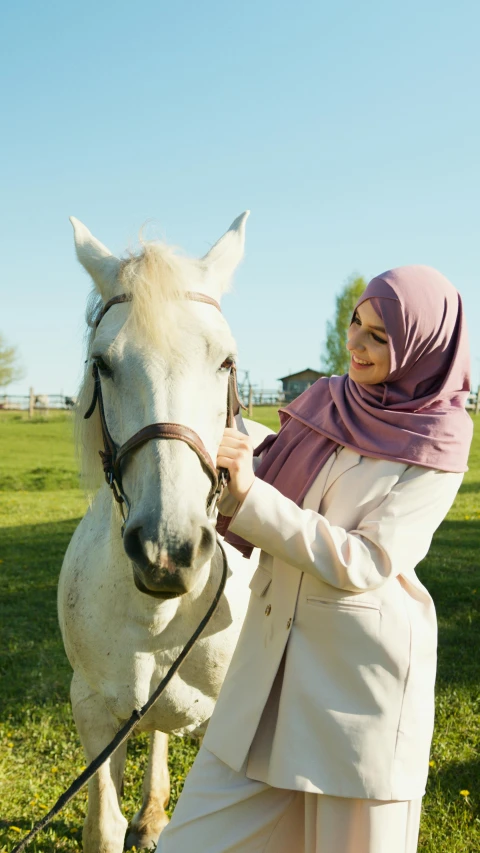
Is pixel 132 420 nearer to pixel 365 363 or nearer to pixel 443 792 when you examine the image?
pixel 365 363

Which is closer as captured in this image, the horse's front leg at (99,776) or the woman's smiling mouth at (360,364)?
the woman's smiling mouth at (360,364)

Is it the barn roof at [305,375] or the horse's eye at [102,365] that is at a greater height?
the horse's eye at [102,365]

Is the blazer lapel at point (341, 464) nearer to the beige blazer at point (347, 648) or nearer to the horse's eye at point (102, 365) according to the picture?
the beige blazer at point (347, 648)

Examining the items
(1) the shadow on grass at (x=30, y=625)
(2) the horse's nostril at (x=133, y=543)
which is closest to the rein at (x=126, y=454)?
(2) the horse's nostril at (x=133, y=543)

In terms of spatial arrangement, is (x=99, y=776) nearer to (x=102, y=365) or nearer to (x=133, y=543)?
(x=133, y=543)

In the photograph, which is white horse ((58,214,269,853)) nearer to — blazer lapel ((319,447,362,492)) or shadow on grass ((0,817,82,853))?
blazer lapel ((319,447,362,492))

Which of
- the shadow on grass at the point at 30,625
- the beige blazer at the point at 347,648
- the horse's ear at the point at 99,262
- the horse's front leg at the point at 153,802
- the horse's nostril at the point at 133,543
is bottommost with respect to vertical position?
the shadow on grass at the point at 30,625

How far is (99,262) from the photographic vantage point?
234cm

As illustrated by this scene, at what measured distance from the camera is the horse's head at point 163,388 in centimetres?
167

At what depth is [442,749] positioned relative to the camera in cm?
404

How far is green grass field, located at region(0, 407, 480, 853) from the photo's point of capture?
3447 millimetres

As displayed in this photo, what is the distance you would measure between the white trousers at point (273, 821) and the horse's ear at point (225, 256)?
1.52 metres

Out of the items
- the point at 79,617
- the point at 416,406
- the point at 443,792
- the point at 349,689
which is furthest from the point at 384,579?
the point at 443,792

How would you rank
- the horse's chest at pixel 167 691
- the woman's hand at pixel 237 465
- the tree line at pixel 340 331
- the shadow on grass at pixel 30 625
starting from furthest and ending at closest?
1. the tree line at pixel 340 331
2. the shadow on grass at pixel 30 625
3. the horse's chest at pixel 167 691
4. the woman's hand at pixel 237 465
